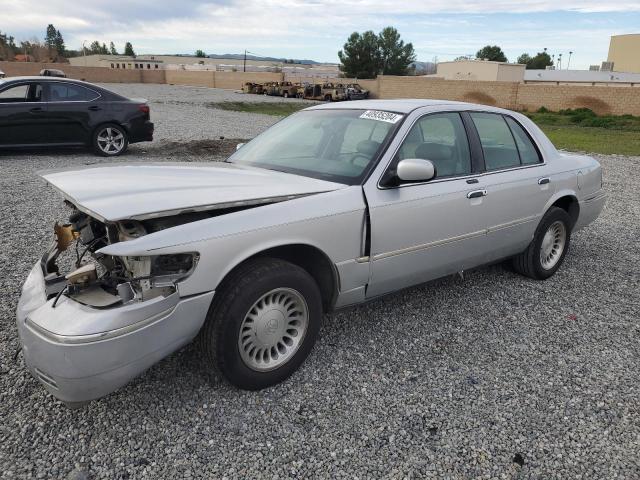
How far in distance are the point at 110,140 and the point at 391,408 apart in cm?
970

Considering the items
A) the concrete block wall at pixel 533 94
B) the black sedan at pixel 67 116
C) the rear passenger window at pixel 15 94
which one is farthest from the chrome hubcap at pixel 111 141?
the concrete block wall at pixel 533 94

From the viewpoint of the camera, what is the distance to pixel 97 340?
2.47m

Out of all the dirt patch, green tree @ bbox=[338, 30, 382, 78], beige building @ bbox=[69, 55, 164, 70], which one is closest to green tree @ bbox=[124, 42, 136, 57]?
beige building @ bbox=[69, 55, 164, 70]

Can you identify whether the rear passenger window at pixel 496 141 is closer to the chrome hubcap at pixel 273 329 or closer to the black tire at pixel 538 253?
the black tire at pixel 538 253

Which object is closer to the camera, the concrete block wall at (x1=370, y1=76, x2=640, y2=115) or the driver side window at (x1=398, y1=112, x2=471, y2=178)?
the driver side window at (x1=398, y1=112, x2=471, y2=178)

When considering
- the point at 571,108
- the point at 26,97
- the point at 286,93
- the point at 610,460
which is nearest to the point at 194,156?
the point at 26,97

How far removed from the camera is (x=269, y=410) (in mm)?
3021

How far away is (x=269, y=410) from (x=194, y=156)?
9.09m

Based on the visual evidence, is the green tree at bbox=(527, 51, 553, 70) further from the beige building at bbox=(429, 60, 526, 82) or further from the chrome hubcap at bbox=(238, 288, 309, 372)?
the chrome hubcap at bbox=(238, 288, 309, 372)

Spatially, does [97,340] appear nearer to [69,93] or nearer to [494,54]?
A: [69,93]

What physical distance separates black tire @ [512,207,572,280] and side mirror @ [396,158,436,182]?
191 centimetres

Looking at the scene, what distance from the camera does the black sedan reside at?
9.95m

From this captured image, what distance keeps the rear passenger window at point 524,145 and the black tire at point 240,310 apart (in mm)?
2664

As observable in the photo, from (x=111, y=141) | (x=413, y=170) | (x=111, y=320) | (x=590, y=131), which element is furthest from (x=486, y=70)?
(x=111, y=320)
